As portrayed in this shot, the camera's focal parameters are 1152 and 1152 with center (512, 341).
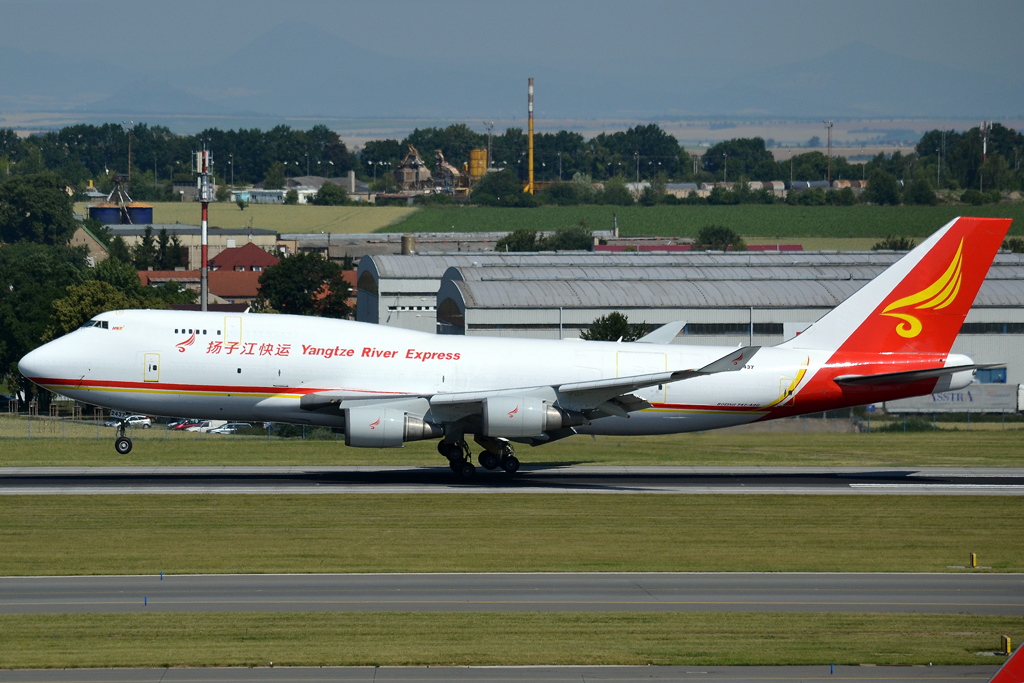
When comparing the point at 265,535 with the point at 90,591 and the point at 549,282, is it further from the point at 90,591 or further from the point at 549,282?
the point at 549,282

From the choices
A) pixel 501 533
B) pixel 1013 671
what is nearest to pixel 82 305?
pixel 501 533

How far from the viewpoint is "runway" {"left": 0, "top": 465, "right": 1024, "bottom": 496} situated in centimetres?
3872

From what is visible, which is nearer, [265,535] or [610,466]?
[265,535]

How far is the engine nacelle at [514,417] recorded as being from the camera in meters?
38.9

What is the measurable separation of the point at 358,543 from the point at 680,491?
1340 cm

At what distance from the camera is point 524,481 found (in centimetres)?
4150

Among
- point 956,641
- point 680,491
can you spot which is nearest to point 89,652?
point 956,641

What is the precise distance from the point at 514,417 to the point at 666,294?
45811 millimetres

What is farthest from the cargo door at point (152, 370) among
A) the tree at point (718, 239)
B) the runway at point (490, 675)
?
the tree at point (718, 239)

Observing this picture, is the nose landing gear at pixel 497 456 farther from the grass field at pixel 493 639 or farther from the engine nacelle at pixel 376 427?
the grass field at pixel 493 639

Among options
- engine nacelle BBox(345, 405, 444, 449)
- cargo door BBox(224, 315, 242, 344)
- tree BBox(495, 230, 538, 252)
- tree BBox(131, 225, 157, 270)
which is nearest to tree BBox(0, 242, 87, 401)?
cargo door BBox(224, 315, 242, 344)

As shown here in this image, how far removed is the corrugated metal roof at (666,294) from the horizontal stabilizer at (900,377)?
3873 cm

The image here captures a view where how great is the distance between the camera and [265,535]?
31078 millimetres

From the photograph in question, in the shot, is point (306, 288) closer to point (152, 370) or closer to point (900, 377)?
point (152, 370)
